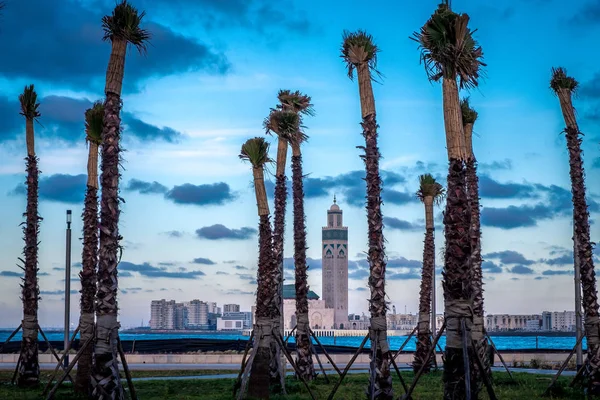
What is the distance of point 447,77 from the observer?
67.5 feet

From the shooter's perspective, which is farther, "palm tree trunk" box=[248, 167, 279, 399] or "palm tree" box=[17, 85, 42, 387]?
"palm tree" box=[17, 85, 42, 387]

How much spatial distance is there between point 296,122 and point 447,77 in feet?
43.2

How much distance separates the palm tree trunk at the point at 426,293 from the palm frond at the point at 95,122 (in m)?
16.7

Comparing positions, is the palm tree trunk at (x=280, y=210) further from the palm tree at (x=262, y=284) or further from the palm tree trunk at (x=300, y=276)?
the palm tree at (x=262, y=284)

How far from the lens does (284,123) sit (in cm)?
3275

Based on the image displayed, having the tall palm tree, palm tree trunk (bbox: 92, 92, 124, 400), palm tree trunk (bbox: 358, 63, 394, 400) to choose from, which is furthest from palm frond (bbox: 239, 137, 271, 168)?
the tall palm tree

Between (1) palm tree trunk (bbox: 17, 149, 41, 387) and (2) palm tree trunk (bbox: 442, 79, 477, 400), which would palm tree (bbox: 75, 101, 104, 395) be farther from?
(2) palm tree trunk (bbox: 442, 79, 477, 400)

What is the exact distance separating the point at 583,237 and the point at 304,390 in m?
Answer: 11.0

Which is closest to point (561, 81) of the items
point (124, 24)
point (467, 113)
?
point (467, 113)

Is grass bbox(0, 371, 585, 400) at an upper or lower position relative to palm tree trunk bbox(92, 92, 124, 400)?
lower

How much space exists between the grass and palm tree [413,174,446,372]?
3814 millimetres

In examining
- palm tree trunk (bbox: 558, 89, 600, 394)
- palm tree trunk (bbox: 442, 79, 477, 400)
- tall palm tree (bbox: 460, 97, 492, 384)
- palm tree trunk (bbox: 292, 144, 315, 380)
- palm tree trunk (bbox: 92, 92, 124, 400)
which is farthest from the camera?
palm tree trunk (bbox: 292, 144, 315, 380)

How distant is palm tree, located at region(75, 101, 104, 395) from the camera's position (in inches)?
1100

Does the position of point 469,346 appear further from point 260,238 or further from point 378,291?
point 260,238
